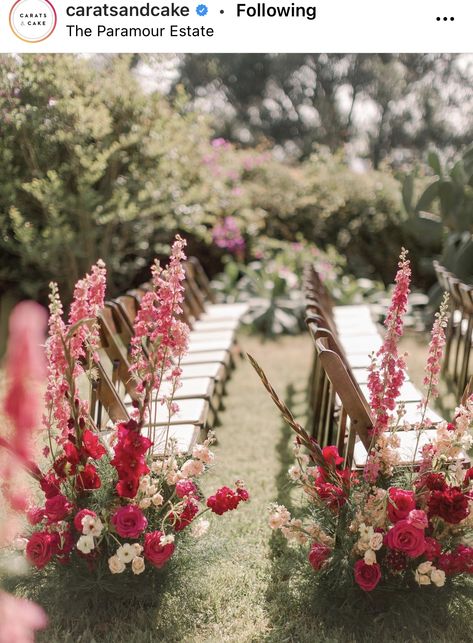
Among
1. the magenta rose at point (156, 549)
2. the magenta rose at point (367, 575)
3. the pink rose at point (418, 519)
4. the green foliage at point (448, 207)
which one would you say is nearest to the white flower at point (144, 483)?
the magenta rose at point (156, 549)

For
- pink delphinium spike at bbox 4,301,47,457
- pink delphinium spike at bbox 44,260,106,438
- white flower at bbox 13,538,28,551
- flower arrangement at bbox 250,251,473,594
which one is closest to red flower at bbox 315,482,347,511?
flower arrangement at bbox 250,251,473,594

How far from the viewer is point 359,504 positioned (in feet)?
7.61

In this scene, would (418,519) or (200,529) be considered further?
(200,529)

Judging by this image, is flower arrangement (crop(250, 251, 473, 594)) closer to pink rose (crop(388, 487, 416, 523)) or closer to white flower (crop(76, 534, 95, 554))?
pink rose (crop(388, 487, 416, 523))

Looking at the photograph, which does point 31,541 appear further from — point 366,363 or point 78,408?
point 366,363

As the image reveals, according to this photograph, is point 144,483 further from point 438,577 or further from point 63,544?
point 438,577

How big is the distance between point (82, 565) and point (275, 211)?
8.41 m

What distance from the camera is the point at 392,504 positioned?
2232mm

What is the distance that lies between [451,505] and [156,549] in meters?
0.99

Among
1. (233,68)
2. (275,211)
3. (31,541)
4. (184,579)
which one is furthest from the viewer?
(233,68)

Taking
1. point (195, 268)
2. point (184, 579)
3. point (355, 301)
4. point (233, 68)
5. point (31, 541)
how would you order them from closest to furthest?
1. point (31, 541)
2. point (184, 579)
3. point (195, 268)
4. point (355, 301)
5. point (233, 68)
